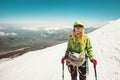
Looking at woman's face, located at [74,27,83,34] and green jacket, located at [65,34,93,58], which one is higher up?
woman's face, located at [74,27,83,34]

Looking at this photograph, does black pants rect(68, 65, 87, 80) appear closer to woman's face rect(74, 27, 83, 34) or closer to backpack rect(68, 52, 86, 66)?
backpack rect(68, 52, 86, 66)

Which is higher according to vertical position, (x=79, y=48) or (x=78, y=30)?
(x=78, y=30)

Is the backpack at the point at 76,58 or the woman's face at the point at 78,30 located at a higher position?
the woman's face at the point at 78,30

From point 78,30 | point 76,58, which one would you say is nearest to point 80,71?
point 76,58

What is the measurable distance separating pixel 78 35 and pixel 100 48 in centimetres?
1146

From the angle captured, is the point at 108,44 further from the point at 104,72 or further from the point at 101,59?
the point at 104,72

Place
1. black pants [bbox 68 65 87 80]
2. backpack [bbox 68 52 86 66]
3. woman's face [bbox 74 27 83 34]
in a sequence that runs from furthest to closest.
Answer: black pants [bbox 68 65 87 80]
woman's face [bbox 74 27 83 34]
backpack [bbox 68 52 86 66]

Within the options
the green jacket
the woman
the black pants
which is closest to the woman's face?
the woman

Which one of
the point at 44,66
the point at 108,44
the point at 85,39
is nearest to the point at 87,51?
the point at 85,39

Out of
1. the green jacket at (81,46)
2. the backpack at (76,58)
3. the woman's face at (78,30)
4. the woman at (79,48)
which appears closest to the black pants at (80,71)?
the woman at (79,48)

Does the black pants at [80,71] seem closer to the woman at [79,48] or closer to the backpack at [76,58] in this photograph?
the woman at [79,48]

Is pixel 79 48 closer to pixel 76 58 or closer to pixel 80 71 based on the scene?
pixel 76 58

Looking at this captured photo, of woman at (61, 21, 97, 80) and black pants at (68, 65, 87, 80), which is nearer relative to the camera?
woman at (61, 21, 97, 80)

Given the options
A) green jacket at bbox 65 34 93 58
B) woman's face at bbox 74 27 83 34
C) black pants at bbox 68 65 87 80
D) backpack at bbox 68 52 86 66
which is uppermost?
woman's face at bbox 74 27 83 34
